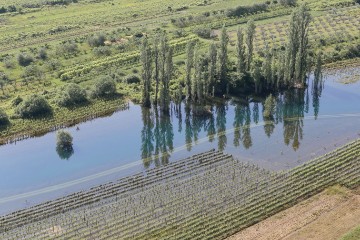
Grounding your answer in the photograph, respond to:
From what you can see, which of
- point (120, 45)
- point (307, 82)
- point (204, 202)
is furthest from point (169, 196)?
point (120, 45)

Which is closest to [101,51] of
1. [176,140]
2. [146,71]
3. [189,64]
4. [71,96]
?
[71,96]

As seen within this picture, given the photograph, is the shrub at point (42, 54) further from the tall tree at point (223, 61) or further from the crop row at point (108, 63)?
the tall tree at point (223, 61)

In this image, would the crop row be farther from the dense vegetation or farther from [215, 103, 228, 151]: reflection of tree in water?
[215, 103, 228, 151]: reflection of tree in water

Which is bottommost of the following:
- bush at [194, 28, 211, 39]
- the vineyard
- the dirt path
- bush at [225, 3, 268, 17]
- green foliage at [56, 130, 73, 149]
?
the dirt path

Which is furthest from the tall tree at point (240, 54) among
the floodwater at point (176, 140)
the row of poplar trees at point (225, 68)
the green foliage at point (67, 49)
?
the green foliage at point (67, 49)

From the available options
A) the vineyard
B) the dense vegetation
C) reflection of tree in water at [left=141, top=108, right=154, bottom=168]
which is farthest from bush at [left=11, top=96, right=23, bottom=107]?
the vineyard

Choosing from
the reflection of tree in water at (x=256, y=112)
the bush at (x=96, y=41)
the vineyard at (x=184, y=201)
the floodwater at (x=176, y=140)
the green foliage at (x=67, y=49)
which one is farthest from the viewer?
the bush at (x=96, y=41)

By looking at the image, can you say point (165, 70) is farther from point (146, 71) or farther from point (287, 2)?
point (287, 2)
